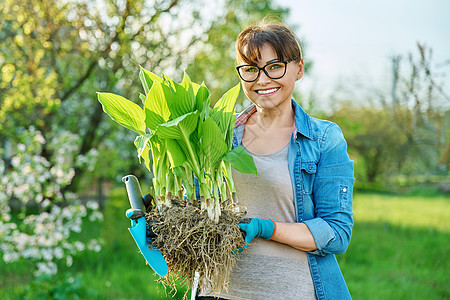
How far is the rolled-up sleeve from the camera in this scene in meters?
1.58

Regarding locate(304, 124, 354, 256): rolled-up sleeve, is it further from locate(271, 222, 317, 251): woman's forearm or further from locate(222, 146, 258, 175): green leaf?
locate(222, 146, 258, 175): green leaf

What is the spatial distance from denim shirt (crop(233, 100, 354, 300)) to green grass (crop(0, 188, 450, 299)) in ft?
5.06

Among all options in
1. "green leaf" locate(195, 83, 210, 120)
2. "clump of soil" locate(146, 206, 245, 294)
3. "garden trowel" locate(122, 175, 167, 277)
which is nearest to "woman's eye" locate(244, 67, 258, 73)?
"green leaf" locate(195, 83, 210, 120)

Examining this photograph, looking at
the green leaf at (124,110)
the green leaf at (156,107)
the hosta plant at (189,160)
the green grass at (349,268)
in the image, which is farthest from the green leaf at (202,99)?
the green grass at (349,268)

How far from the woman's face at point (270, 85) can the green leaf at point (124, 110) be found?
1.33ft

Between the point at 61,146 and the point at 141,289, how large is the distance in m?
1.76

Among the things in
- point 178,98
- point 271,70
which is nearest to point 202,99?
point 178,98

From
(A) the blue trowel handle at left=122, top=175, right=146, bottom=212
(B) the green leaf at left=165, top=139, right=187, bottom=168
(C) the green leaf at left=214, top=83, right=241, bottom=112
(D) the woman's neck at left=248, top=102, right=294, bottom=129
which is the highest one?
(C) the green leaf at left=214, top=83, right=241, bottom=112

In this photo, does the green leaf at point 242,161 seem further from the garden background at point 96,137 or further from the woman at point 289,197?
the garden background at point 96,137

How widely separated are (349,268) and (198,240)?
4802 millimetres

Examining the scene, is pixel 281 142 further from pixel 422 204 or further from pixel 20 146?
pixel 422 204

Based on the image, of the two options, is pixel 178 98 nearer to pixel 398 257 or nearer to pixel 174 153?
pixel 174 153

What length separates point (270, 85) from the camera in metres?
1.67

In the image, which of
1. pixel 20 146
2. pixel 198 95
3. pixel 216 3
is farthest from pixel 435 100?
pixel 20 146
